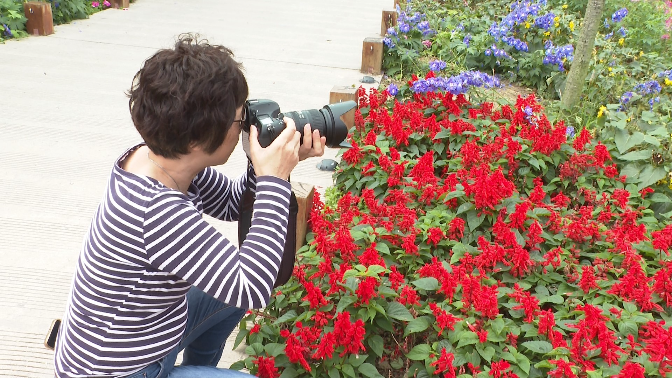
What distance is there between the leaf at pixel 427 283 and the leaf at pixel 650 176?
1.48 meters

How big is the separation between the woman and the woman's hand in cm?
9

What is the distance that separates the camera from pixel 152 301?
155 centimetres

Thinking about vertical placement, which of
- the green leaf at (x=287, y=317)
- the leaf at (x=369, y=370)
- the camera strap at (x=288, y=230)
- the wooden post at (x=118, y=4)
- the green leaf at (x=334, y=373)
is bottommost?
the leaf at (x=369, y=370)

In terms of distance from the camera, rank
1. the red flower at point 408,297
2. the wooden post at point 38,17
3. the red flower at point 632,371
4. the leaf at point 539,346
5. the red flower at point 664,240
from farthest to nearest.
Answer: the wooden post at point 38,17
the red flower at point 664,240
the red flower at point 408,297
the leaf at point 539,346
the red flower at point 632,371

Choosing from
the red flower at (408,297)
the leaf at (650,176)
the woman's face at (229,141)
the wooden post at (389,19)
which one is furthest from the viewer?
the wooden post at (389,19)

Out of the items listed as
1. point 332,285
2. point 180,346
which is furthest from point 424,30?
point 180,346

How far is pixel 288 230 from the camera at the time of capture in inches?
70.5

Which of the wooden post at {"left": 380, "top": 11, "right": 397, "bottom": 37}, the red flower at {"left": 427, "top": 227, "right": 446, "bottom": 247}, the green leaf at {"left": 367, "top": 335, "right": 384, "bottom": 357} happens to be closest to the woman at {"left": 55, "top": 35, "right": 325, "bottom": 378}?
the green leaf at {"left": 367, "top": 335, "right": 384, "bottom": 357}

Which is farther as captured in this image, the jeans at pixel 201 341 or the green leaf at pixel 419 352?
the green leaf at pixel 419 352

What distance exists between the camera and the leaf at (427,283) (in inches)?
87.0

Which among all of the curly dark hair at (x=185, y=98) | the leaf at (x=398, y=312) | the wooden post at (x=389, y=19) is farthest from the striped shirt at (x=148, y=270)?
the wooden post at (x=389, y=19)

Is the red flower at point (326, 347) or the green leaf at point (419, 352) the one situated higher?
the red flower at point (326, 347)

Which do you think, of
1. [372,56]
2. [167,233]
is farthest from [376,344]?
[372,56]

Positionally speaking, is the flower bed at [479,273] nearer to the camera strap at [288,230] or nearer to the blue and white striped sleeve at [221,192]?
the camera strap at [288,230]
